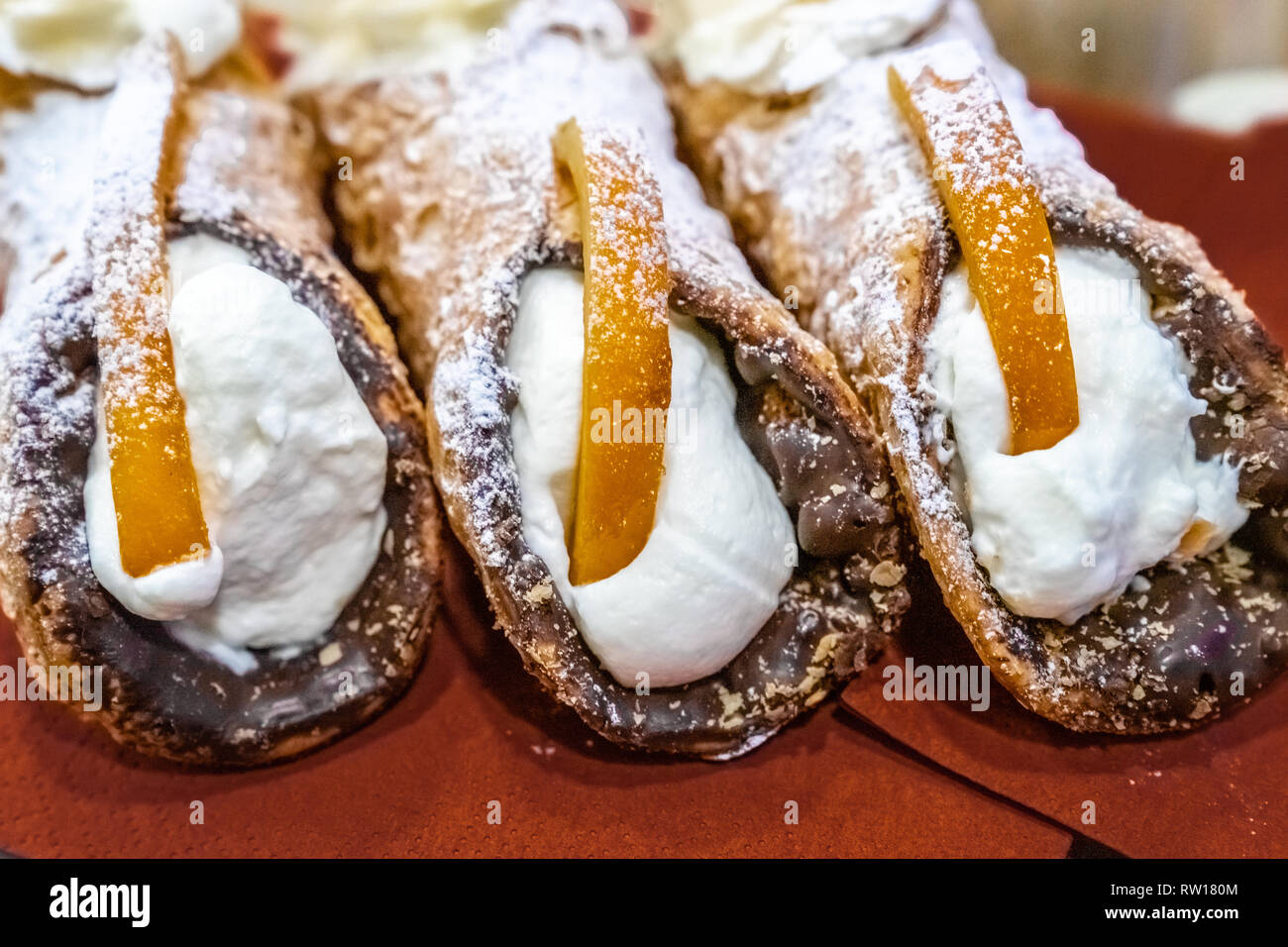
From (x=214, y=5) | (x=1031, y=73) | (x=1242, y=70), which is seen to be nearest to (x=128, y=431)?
(x=214, y=5)

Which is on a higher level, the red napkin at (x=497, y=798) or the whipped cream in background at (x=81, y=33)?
the whipped cream in background at (x=81, y=33)

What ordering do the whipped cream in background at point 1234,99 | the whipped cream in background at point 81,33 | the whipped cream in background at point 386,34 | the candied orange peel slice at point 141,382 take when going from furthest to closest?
1. the whipped cream in background at point 1234,99
2. the whipped cream in background at point 386,34
3. the whipped cream in background at point 81,33
4. the candied orange peel slice at point 141,382

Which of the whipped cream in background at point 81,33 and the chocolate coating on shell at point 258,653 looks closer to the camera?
the chocolate coating on shell at point 258,653

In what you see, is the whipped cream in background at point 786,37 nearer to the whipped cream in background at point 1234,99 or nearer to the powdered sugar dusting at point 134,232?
the whipped cream in background at point 1234,99

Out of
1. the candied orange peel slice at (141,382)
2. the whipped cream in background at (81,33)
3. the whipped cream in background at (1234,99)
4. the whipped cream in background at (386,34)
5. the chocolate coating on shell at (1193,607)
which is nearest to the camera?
the candied orange peel slice at (141,382)

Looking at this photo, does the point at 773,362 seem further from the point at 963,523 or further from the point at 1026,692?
the point at 1026,692

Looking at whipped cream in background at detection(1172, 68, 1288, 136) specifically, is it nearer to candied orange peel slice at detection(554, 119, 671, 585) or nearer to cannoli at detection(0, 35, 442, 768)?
candied orange peel slice at detection(554, 119, 671, 585)

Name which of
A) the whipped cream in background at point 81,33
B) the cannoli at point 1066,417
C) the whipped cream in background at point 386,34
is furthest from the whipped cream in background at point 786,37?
the whipped cream in background at point 81,33
